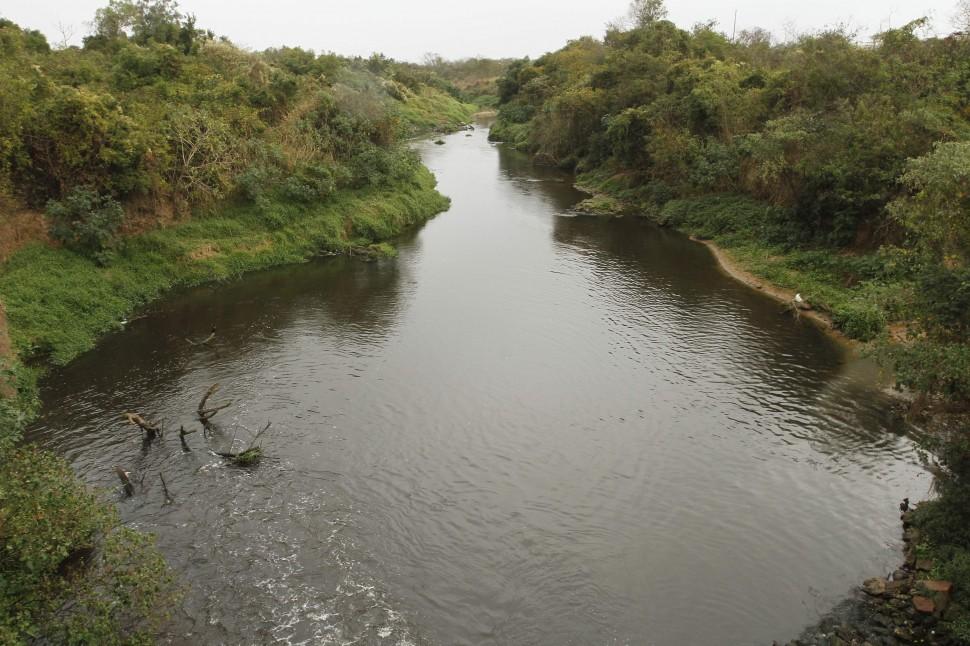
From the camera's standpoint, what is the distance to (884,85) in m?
35.2

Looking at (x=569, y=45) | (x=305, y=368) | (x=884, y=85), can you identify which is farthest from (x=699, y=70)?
(x=569, y=45)

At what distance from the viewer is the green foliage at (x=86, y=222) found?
28266mm

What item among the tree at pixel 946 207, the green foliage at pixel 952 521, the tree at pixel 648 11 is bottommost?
the green foliage at pixel 952 521

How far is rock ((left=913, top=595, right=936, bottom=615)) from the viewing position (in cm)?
1338

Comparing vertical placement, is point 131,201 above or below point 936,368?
above

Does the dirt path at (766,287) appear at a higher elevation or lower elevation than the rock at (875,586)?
higher

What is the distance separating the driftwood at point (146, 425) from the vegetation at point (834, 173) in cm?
1987

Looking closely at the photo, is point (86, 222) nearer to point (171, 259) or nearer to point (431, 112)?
point (171, 259)

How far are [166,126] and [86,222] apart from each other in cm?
754

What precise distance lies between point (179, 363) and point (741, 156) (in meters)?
36.6

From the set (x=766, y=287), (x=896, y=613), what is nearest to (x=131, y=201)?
(x=766, y=287)

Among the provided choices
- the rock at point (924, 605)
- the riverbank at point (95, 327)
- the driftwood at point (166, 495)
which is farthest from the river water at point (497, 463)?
the rock at point (924, 605)

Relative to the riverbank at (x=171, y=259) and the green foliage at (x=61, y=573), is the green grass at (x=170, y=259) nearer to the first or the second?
the riverbank at (x=171, y=259)

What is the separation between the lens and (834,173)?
32.8m
